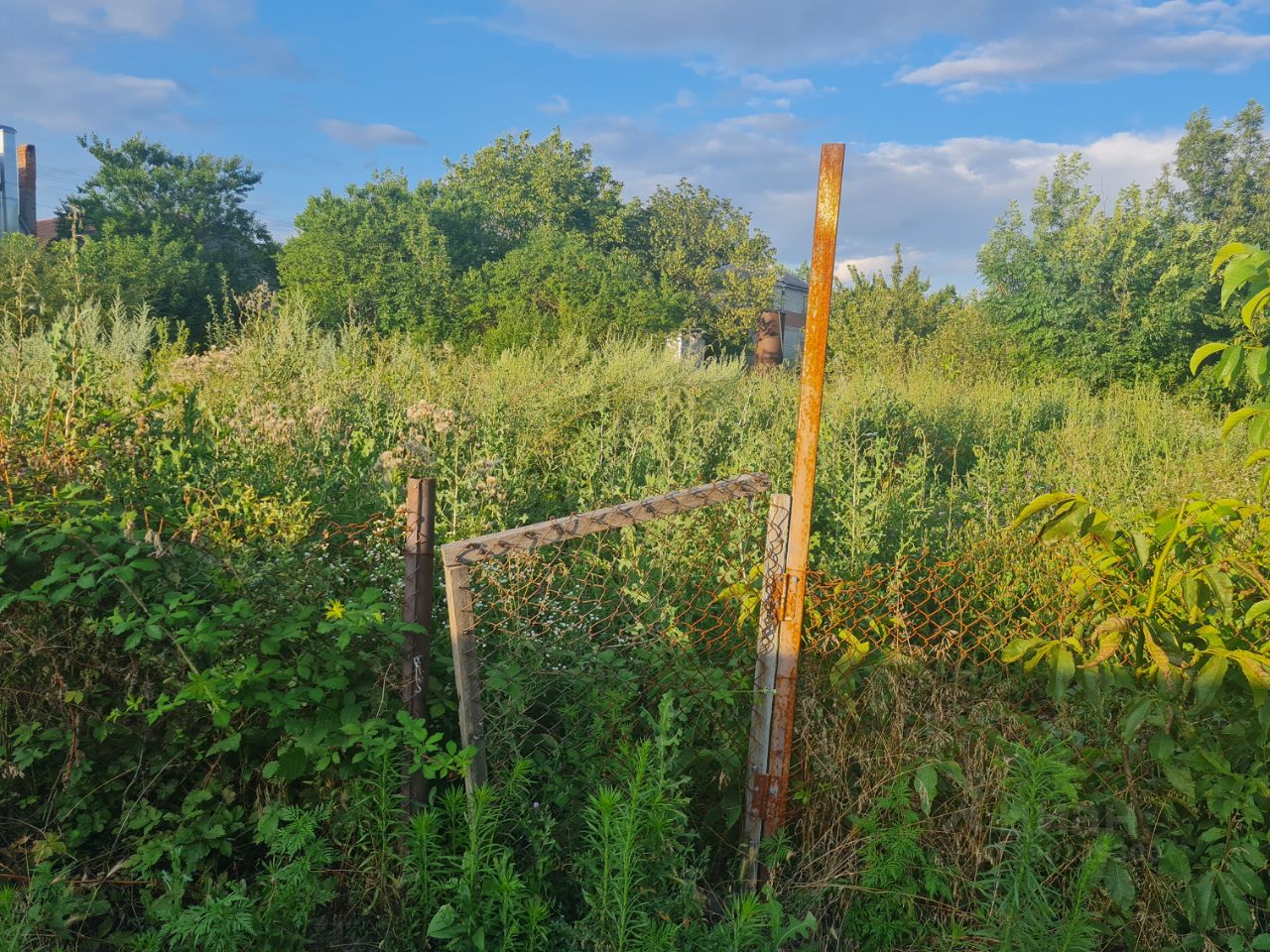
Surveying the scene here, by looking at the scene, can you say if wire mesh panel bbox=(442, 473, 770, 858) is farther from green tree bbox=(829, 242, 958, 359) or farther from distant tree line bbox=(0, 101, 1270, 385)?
green tree bbox=(829, 242, 958, 359)

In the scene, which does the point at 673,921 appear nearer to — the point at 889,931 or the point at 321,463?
the point at 889,931

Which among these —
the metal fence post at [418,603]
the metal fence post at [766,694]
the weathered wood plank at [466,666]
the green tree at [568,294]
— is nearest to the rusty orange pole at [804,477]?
the metal fence post at [766,694]

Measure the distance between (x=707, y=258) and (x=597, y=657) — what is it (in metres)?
37.9

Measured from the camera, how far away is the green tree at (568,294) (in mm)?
20062

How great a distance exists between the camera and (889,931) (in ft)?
8.50

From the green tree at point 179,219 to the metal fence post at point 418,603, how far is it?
1010 inches

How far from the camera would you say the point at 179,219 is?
3700 cm

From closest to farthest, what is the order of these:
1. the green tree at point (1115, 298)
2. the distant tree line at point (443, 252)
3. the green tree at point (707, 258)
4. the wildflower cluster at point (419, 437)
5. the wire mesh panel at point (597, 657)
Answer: the wire mesh panel at point (597, 657), the wildflower cluster at point (419, 437), the green tree at point (1115, 298), the distant tree line at point (443, 252), the green tree at point (707, 258)

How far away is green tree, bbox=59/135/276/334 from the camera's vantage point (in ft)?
89.3

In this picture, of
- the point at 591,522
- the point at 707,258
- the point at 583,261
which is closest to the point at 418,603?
the point at 591,522

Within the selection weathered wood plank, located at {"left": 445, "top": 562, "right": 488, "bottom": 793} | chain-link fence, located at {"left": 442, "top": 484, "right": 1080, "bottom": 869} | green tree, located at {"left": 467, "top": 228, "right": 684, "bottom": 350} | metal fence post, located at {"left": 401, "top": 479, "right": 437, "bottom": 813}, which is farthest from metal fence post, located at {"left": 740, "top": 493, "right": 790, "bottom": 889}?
green tree, located at {"left": 467, "top": 228, "right": 684, "bottom": 350}

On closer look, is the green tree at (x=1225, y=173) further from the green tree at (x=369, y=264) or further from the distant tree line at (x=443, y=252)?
the green tree at (x=369, y=264)

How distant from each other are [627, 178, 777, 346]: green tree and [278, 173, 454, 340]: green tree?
24.1 ft

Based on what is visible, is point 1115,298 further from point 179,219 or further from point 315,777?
point 179,219
